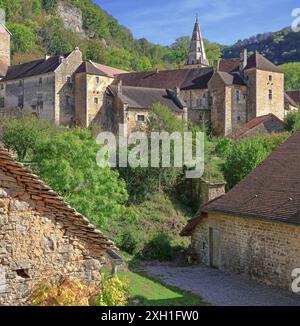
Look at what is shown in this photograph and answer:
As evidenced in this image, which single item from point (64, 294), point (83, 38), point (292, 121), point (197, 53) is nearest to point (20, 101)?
point (292, 121)

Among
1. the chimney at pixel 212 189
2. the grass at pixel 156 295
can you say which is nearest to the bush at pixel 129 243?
the grass at pixel 156 295

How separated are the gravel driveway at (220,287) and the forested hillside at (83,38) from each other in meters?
84.8

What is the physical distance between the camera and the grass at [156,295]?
50.3ft

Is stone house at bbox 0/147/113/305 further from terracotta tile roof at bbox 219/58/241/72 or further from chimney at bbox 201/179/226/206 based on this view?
terracotta tile roof at bbox 219/58/241/72

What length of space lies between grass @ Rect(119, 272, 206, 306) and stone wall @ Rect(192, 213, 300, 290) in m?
2.70

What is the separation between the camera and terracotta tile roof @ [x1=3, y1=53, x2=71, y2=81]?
60.5m

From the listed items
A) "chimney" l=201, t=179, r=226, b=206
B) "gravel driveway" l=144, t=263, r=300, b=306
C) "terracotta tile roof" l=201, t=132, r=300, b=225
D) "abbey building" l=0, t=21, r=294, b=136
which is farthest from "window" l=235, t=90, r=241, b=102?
"gravel driveway" l=144, t=263, r=300, b=306

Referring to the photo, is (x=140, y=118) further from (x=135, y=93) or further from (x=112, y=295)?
(x=112, y=295)

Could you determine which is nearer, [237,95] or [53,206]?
[53,206]

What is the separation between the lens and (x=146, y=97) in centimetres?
5722

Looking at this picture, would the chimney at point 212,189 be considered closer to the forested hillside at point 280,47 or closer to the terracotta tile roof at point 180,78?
the terracotta tile roof at point 180,78

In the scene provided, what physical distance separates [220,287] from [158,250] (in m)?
5.94

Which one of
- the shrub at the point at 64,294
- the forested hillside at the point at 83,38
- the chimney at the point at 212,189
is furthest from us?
the forested hillside at the point at 83,38
